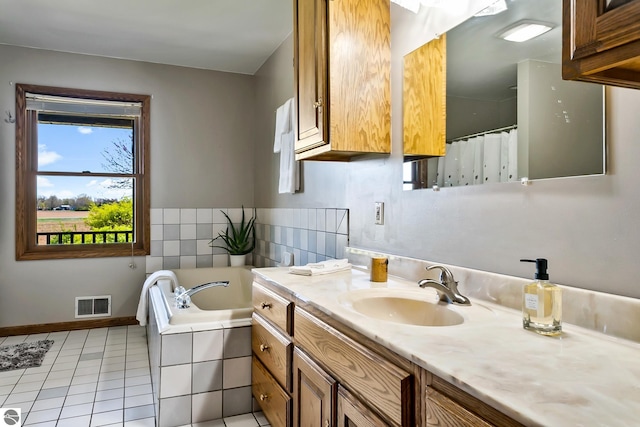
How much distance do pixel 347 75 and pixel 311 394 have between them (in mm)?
1296

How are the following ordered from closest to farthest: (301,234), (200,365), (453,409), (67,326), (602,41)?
(602,41) < (453,409) < (200,365) < (301,234) < (67,326)

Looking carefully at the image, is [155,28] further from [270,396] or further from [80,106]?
[270,396]

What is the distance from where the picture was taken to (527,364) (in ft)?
2.70

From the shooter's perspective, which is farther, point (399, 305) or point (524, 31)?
point (399, 305)

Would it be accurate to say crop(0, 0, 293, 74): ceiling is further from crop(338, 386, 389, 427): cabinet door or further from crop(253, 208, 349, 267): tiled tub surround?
crop(338, 386, 389, 427): cabinet door

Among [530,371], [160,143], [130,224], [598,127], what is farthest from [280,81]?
[530,371]

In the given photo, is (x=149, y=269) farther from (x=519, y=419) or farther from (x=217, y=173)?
(x=519, y=419)

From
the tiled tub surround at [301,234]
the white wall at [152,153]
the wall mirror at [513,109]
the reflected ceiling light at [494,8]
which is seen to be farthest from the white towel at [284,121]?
the reflected ceiling light at [494,8]

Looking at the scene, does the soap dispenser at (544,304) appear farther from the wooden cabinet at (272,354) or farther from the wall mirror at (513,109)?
the wooden cabinet at (272,354)

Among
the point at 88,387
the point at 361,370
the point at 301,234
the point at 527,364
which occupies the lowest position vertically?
the point at 88,387

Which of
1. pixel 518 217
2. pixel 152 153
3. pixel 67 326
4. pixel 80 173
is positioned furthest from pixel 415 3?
pixel 67 326

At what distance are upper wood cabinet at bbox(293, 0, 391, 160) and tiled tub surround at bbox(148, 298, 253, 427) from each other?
1078mm

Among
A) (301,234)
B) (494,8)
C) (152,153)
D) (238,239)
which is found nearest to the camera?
(494,8)

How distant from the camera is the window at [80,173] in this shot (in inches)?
144
